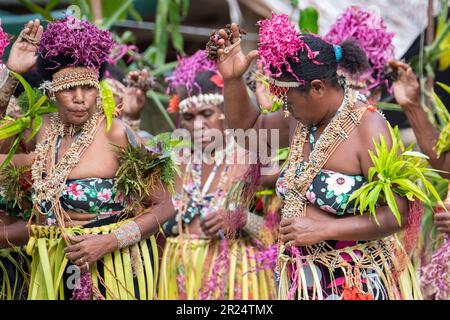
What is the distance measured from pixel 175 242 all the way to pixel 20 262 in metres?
1.28

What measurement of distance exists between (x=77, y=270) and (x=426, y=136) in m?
2.02

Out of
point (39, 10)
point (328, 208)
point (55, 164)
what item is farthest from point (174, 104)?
point (328, 208)

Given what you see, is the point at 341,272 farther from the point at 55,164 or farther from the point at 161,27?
the point at 161,27

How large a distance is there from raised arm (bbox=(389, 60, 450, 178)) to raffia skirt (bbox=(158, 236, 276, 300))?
1263mm

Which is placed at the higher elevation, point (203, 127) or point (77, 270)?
Answer: point (203, 127)

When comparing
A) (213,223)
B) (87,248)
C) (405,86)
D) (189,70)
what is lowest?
(87,248)

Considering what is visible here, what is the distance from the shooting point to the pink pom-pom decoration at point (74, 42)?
13.3 feet

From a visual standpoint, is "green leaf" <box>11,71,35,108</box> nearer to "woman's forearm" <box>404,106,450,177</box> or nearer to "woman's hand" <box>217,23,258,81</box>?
"woman's hand" <box>217,23,258,81</box>

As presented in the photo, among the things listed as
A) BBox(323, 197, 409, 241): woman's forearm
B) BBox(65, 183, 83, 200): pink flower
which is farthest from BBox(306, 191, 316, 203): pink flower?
BBox(65, 183, 83, 200): pink flower

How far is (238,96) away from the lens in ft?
14.1

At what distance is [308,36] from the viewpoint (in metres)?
3.95

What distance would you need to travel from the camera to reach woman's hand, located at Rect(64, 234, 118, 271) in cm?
406

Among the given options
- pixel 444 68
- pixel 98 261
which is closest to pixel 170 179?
pixel 98 261

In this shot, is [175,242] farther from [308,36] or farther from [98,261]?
[308,36]
